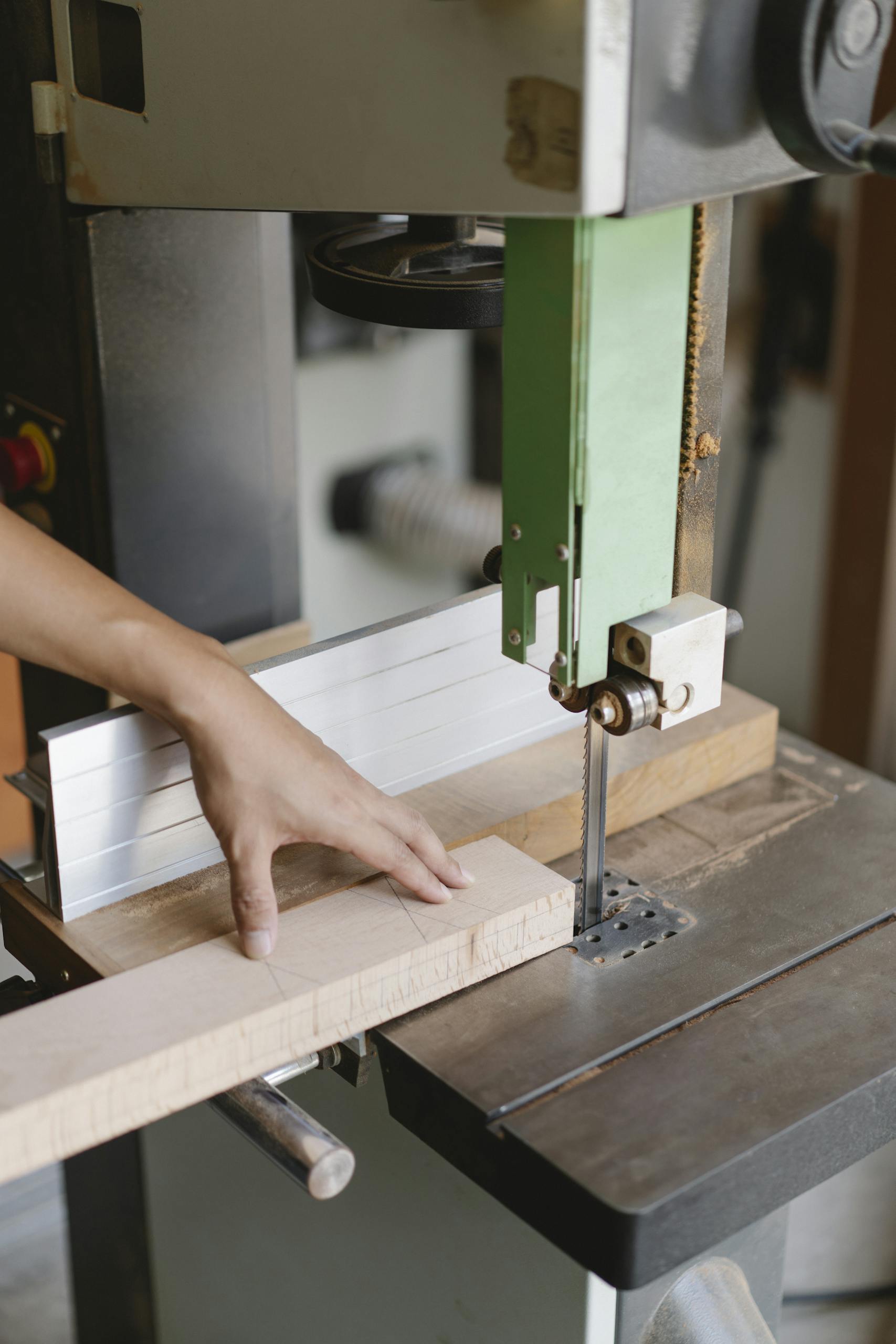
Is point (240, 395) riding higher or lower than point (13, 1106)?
higher

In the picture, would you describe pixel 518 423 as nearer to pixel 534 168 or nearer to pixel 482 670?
pixel 534 168

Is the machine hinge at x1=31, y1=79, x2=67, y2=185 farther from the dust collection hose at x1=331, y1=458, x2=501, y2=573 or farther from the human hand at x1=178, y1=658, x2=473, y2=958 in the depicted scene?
the dust collection hose at x1=331, y1=458, x2=501, y2=573

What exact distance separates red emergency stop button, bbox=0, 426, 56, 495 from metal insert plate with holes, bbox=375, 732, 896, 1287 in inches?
26.7

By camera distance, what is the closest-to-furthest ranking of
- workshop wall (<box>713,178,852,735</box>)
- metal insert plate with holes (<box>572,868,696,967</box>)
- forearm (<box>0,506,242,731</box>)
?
1. forearm (<box>0,506,242,731</box>)
2. metal insert plate with holes (<box>572,868,696,967</box>)
3. workshop wall (<box>713,178,852,735</box>)

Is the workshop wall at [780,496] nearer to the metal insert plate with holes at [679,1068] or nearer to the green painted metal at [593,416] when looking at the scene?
the metal insert plate with holes at [679,1068]

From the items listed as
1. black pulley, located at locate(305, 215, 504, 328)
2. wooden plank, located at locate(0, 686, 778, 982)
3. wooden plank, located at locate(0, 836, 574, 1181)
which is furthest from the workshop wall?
wooden plank, located at locate(0, 836, 574, 1181)

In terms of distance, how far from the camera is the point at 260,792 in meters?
1.01

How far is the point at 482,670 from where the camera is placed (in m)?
1.27

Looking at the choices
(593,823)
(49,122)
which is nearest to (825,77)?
(593,823)

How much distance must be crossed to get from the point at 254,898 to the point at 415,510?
176 cm

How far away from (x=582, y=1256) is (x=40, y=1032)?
37cm

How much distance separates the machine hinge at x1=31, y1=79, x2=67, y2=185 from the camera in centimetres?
120

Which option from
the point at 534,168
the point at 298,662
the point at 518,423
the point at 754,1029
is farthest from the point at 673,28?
the point at 754,1029

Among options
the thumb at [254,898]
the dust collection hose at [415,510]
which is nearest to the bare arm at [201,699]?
the thumb at [254,898]
